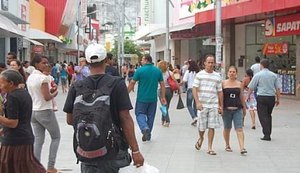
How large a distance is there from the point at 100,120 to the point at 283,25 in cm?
1939

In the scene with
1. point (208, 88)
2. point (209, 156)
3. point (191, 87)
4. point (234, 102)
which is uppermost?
point (208, 88)

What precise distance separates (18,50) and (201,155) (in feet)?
72.1

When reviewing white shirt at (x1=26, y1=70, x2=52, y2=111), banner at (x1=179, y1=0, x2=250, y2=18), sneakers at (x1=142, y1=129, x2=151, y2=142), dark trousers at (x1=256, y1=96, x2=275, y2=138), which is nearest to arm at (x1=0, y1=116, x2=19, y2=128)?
white shirt at (x1=26, y1=70, x2=52, y2=111)

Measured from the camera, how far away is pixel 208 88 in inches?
385

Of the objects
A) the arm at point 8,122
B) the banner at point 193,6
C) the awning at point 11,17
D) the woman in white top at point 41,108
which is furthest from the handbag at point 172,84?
the banner at point 193,6

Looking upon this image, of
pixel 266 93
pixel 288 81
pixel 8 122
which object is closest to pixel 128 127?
pixel 8 122

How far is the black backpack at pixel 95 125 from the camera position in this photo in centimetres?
451

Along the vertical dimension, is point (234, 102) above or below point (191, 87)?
below

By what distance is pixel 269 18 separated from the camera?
24.1m

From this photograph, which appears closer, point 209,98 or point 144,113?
point 209,98

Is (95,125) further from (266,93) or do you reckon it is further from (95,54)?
(266,93)

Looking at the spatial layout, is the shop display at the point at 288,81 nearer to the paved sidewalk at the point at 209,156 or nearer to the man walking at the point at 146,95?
the paved sidewalk at the point at 209,156

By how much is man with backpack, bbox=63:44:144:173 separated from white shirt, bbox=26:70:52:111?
9.61 feet

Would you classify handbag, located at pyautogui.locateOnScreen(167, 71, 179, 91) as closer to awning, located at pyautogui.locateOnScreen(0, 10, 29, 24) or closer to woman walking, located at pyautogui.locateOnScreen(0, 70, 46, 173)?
woman walking, located at pyautogui.locateOnScreen(0, 70, 46, 173)
